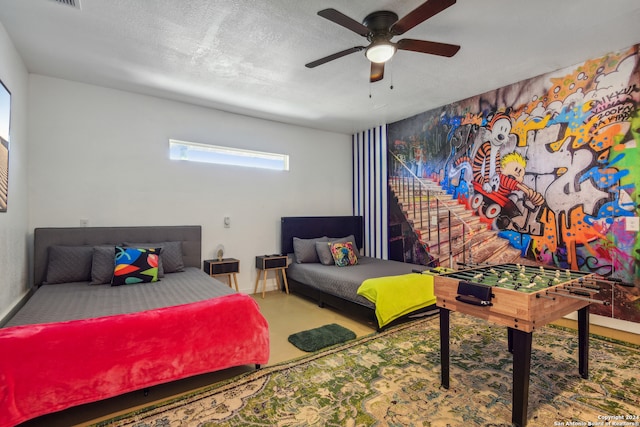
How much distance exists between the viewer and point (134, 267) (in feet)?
10.1

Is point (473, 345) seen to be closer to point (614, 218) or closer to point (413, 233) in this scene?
point (614, 218)

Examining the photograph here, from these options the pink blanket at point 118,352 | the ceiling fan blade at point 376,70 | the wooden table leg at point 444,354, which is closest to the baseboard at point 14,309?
the pink blanket at point 118,352

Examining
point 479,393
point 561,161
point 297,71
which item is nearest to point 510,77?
point 561,161

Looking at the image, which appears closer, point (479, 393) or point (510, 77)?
point (479, 393)

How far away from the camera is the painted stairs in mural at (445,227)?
3984 millimetres

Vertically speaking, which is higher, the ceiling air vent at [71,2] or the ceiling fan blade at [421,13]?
the ceiling air vent at [71,2]

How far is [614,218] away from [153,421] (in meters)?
4.22

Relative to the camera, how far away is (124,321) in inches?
78.4

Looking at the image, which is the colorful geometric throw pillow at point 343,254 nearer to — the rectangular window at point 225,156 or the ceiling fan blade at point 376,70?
the rectangular window at point 225,156

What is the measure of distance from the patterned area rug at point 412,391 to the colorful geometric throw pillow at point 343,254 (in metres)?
1.61

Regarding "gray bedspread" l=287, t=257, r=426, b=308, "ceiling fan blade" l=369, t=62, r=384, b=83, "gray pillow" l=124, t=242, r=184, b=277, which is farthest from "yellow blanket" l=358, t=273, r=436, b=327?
"gray pillow" l=124, t=242, r=184, b=277

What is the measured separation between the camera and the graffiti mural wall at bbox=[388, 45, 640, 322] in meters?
2.99

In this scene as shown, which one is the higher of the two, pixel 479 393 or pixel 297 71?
pixel 297 71

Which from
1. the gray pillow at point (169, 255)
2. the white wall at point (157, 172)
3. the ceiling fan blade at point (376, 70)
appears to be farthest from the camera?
the gray pillow at point (169, 255)
